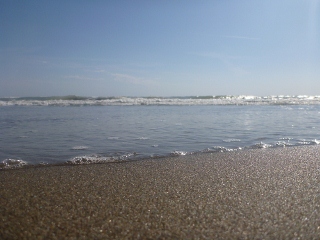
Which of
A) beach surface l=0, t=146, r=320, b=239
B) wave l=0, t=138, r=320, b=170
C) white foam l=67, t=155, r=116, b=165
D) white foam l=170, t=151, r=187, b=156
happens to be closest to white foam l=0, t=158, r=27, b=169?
wave l=0, t=138, r=320, b=170

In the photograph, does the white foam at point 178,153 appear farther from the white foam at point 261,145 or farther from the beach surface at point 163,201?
the white foam at point 261,145

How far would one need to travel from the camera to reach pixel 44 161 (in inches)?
188

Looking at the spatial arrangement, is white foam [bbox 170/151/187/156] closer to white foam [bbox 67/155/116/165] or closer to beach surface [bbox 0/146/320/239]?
beach surface [bbox 0/146/320/239]

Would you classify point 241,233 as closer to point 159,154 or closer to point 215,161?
point 215,161

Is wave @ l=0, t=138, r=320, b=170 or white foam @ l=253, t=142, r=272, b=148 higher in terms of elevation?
white foam @ l=253, t=142, r=272, b=148

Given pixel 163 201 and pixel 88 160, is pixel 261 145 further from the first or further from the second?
pixel 163 201

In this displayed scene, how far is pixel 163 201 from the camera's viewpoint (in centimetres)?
286

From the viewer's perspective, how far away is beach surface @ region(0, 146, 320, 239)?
2.25 metres

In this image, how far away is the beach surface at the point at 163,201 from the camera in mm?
2250

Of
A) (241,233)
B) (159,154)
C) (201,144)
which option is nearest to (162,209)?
(241,233)

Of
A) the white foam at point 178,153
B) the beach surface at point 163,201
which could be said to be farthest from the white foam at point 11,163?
the white foam at point 178,153

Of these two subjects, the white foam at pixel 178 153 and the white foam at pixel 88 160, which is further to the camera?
the white foam at pixel 178 153

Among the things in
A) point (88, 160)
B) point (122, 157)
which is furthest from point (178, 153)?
point (88, 160)

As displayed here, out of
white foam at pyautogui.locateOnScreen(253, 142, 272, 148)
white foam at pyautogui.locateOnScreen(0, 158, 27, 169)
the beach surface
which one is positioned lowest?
the beach surface
